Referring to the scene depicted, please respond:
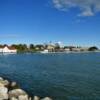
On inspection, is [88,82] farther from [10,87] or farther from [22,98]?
[22,98]

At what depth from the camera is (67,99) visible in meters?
25.6

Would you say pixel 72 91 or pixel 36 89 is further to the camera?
pixel 36 89

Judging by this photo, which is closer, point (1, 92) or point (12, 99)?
point (12, 99)

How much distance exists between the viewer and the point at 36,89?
1223 inches

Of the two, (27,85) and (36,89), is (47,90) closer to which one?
(36,89)

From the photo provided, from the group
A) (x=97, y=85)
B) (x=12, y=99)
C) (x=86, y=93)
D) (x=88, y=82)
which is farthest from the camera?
(x=88, y=82)

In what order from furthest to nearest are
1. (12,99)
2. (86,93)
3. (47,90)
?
(47,90)
(86,93)
(12,99)

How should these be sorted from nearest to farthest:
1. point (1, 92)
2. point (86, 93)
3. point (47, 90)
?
point (1, 92) < point (86, 93) < point (47, 90)

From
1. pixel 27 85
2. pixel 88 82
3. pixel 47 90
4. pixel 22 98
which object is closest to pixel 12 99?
pixel 22 98

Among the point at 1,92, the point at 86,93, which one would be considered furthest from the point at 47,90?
the point at 1,92

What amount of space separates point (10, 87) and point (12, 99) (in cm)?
927

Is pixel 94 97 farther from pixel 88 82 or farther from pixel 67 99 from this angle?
pixel 88 82

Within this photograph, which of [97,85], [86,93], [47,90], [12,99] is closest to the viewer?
[12,99]

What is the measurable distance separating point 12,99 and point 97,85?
1313 centimetres
